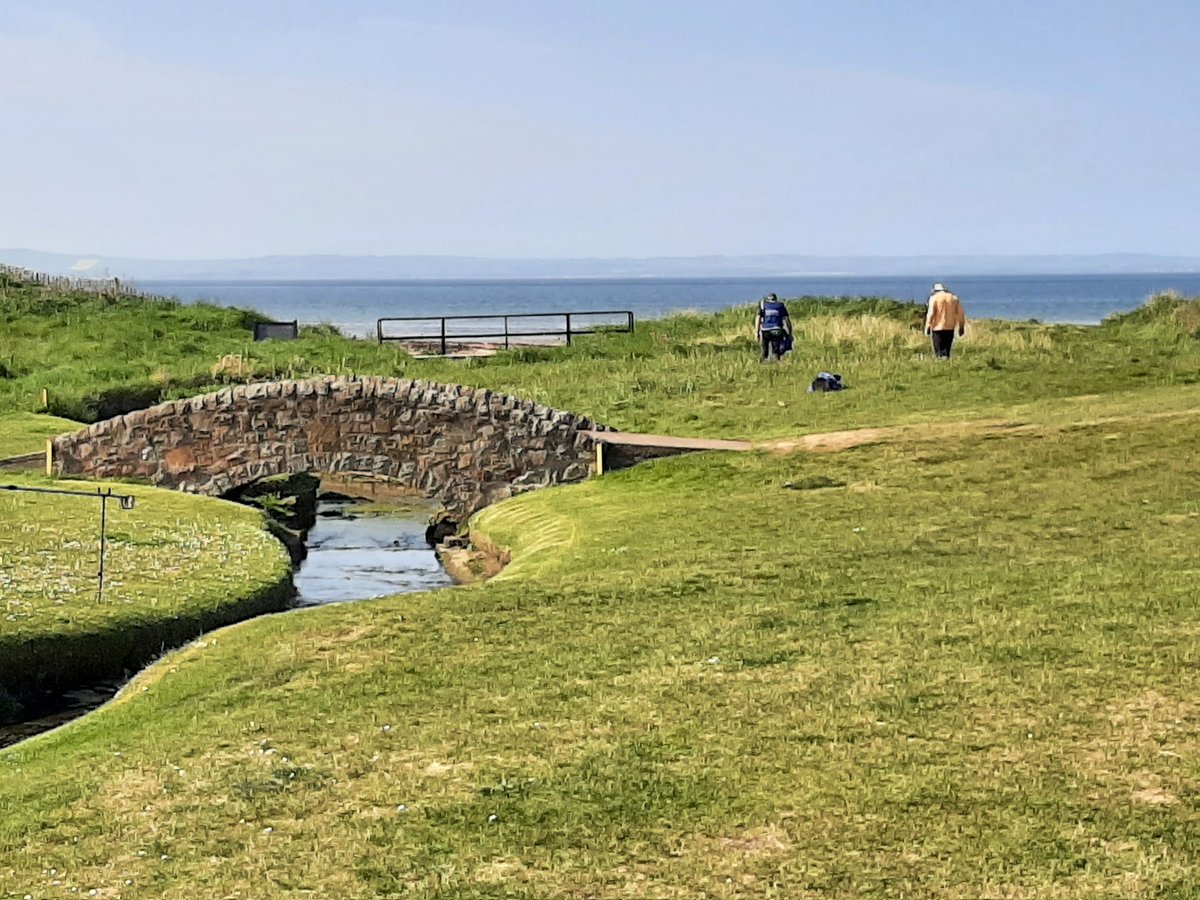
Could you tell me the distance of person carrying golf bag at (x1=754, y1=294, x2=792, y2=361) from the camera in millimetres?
37344

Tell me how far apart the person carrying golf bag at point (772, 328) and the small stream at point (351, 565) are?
8.69 metres

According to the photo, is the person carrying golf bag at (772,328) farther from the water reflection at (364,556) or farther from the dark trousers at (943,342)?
the water reflection at (364,556)

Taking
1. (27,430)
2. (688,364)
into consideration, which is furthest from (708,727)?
(688,364)

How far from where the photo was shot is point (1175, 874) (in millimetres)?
7723

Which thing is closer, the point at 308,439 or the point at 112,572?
the point at 112,572

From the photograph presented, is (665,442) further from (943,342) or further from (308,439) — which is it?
(943,342)

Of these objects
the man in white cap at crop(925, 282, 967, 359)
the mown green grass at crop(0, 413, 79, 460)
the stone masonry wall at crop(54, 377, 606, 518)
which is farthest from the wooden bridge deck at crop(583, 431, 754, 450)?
the mown green grass at crop(0, 413, 79, 460)

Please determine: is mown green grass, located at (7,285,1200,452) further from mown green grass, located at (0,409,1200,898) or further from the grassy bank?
mown green grass, located at (0,409,1200,898)

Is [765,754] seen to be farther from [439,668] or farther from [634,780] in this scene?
[439,668]

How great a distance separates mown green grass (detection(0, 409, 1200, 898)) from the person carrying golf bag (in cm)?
2009

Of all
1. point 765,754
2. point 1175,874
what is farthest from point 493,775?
point 1175,874

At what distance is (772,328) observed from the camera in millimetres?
37312

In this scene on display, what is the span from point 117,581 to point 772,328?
69.1ft

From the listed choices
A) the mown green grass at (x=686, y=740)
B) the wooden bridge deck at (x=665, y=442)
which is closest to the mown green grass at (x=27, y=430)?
the wooden bridge deck at (x=665, y=442)
